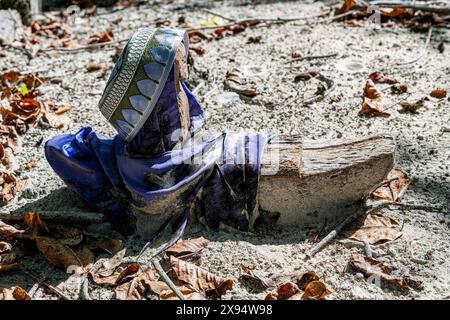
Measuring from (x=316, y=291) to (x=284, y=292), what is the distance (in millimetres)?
149

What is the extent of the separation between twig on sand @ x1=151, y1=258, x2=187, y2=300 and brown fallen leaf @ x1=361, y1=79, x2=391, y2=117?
203 cm

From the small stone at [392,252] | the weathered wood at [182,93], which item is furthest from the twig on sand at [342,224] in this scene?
the weathered wood at [182,93]

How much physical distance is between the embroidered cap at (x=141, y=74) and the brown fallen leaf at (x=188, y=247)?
0.67 m

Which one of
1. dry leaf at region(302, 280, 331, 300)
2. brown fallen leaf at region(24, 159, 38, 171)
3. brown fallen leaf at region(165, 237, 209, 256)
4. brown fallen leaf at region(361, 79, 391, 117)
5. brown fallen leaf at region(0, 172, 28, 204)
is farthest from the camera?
brown fallen leaf at region(361, 79, 391, 117)

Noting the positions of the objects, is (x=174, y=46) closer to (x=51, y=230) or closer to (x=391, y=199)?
(x=51, y=230)

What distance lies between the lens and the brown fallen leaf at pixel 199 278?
2885mm

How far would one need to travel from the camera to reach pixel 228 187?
10.4 ft

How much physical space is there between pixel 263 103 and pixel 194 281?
6.41ft

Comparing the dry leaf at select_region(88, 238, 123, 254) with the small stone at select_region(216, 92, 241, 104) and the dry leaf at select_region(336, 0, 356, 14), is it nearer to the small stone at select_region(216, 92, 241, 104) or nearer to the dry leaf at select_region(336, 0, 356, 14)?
the small stone at select_region(216, 92, 241, 104)

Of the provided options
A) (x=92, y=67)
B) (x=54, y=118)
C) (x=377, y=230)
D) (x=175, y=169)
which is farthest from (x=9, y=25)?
(x=377, y=230)

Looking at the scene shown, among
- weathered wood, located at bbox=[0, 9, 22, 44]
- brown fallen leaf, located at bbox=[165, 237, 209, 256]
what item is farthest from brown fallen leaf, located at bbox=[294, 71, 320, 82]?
weathered wood, located at bbox=[0, 9, 22, 44]

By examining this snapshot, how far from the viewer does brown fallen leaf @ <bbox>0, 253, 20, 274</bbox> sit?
3.05m

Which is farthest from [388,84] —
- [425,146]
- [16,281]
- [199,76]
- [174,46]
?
[16,281]
